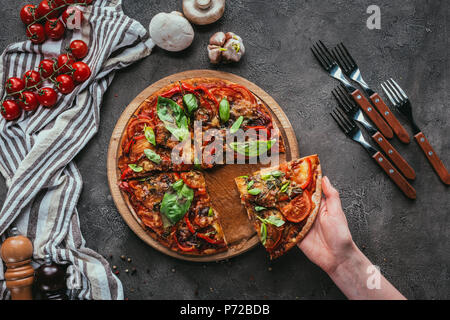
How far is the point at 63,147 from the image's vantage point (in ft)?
14.6

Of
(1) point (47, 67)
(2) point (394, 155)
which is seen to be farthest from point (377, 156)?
(1) point (47, 67)

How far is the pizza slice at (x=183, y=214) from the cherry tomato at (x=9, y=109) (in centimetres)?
163

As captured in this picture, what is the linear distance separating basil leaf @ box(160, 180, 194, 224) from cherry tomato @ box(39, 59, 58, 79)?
2.17 m

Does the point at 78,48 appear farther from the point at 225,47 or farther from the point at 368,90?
the point at 368,90

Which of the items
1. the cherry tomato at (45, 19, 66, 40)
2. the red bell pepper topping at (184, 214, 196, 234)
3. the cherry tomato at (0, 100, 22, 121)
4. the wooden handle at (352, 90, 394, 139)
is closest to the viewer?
the red bell pepper topping at (184, 214, 196, 234)

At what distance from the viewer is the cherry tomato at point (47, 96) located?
436 cm

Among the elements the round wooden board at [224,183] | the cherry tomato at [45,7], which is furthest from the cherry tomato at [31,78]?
the round wooden board at [224,183]

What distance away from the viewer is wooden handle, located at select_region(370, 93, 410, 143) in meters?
4.59

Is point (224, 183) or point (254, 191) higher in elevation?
point (224, 183)

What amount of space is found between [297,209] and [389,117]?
177 centimetres

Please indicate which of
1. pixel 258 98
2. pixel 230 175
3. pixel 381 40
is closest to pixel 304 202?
pixel 230 175

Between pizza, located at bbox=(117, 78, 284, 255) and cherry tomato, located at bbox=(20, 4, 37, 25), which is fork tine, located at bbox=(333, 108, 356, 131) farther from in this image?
cherry tomato, located at bbox=(20, 4, 37, 25)

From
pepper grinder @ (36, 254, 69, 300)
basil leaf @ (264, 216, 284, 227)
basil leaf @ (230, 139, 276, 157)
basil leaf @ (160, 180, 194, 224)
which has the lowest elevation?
pepper grinder @ (36, 254, 69, 300)

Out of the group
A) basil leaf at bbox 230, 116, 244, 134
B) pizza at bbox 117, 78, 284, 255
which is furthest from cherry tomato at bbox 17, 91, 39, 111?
basil leaf at bbox 230, 116, 244, 134
